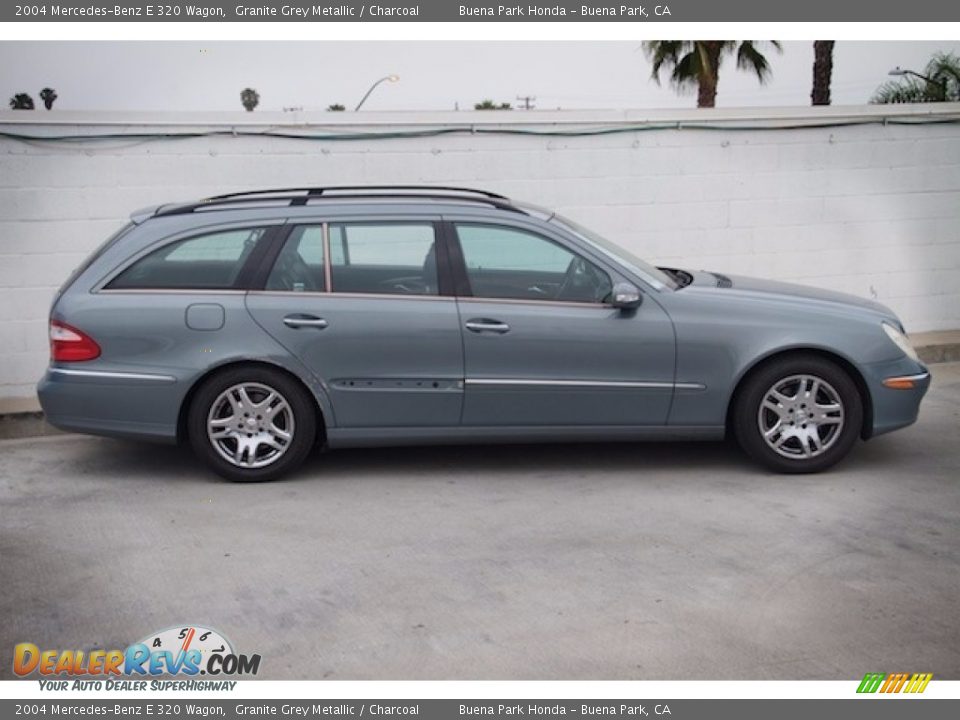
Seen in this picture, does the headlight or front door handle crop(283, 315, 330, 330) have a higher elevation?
front door handle crop(283, 315, 330, 330)

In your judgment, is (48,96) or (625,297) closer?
(625,297)

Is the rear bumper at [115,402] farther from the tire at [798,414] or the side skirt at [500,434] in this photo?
the tire at [798,414]

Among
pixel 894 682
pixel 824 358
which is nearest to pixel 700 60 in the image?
pixel 824 358

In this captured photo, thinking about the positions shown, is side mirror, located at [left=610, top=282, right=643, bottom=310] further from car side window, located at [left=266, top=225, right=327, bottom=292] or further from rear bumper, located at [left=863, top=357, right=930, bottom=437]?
car side window, located at [left=266, top=225, right=327, bottom=292]

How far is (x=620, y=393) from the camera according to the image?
6516 millimetres

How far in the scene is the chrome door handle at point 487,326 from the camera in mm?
6457

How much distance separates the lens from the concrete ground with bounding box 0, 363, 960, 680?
434 cm

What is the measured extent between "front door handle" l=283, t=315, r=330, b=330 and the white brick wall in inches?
111

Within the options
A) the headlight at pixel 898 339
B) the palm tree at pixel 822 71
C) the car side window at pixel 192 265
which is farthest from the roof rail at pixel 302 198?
the palm tree at pixel 822 71

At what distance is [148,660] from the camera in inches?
170

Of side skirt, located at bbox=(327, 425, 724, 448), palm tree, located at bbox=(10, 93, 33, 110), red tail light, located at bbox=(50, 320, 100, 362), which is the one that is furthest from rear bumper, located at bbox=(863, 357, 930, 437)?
palm tree, located at bbox=(10, 93, 33, 110)

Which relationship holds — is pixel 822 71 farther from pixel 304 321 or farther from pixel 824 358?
pixel 304 321

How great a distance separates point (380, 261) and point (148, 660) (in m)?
2.89

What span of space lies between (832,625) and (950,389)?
4883mm
